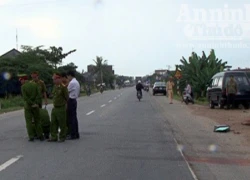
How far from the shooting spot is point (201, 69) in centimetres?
3872

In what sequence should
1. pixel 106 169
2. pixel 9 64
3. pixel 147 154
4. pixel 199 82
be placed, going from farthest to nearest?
pixel 9 64 → pixel 199 82 → pixel 147 154 → pixel 106 169

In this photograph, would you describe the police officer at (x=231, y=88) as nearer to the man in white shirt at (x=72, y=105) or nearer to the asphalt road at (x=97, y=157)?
the asphalt road at (x=97, y=157)

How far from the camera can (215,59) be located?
3916 cm

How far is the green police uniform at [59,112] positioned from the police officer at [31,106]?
17.1 inches

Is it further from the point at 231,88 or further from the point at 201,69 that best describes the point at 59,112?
the point at 201,69

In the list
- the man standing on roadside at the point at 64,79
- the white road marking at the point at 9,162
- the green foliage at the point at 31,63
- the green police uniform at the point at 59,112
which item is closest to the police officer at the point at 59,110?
the green police uniform at the point at 59,112

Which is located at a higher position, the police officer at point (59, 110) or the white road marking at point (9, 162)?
the police officer at point (59, 110)

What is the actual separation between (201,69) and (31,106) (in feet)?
92.6

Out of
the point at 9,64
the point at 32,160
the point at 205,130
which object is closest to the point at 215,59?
the point at 9,64

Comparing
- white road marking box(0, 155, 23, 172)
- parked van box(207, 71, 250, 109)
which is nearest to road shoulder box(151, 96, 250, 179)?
white road marking box(0, 155, 23, 172)

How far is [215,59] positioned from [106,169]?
32114mm

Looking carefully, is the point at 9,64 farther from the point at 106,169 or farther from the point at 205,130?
the point at 106,169

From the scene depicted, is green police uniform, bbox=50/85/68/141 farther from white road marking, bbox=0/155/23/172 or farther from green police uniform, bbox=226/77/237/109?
green police uniform, bbox=226/77/237/109

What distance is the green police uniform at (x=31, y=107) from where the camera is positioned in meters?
11.9
